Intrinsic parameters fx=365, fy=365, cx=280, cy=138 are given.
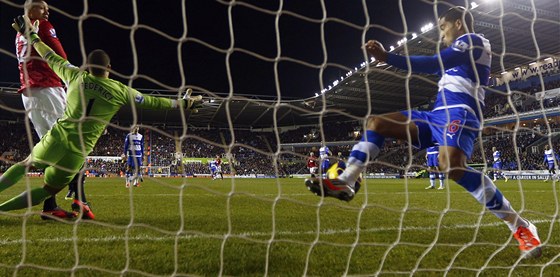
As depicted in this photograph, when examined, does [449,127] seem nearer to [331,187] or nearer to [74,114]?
[331,187]

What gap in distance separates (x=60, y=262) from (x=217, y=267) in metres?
1.04

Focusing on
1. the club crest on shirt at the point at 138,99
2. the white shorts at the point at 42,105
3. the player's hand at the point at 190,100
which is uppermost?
the white shorts at the point at 42,105

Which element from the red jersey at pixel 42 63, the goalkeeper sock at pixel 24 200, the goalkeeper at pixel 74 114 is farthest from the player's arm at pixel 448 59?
the red jersey at pixel 42 63

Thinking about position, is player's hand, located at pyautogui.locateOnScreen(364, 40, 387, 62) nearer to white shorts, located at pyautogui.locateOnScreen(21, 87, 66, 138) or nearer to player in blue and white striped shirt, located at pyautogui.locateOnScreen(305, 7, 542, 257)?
player in blue and white striped shirt, located at pyautogui.locateOnScreen(305, 7, 542, 257)

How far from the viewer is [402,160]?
29.7m

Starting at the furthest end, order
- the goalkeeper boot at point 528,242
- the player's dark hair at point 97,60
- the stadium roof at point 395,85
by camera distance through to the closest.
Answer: the stadium roof at point 395,85 → the player's dark hair at point 97,60 → the goalkeeper boot at point 528,242

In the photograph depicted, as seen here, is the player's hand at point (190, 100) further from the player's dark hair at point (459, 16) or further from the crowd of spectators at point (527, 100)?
the crowd of spectators at point (527, 100)

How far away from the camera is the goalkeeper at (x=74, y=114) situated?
2.99 metres

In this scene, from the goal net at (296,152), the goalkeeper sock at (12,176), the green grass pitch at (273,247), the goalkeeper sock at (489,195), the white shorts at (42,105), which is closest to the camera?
the green grass pitch at (273,247)

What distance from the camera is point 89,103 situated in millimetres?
3209

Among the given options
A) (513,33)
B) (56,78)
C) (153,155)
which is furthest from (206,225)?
(153,155)

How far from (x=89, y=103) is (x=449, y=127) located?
300 cm

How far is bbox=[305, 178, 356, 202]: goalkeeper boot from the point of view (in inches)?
103

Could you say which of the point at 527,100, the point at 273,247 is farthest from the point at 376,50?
the point at 527,100
